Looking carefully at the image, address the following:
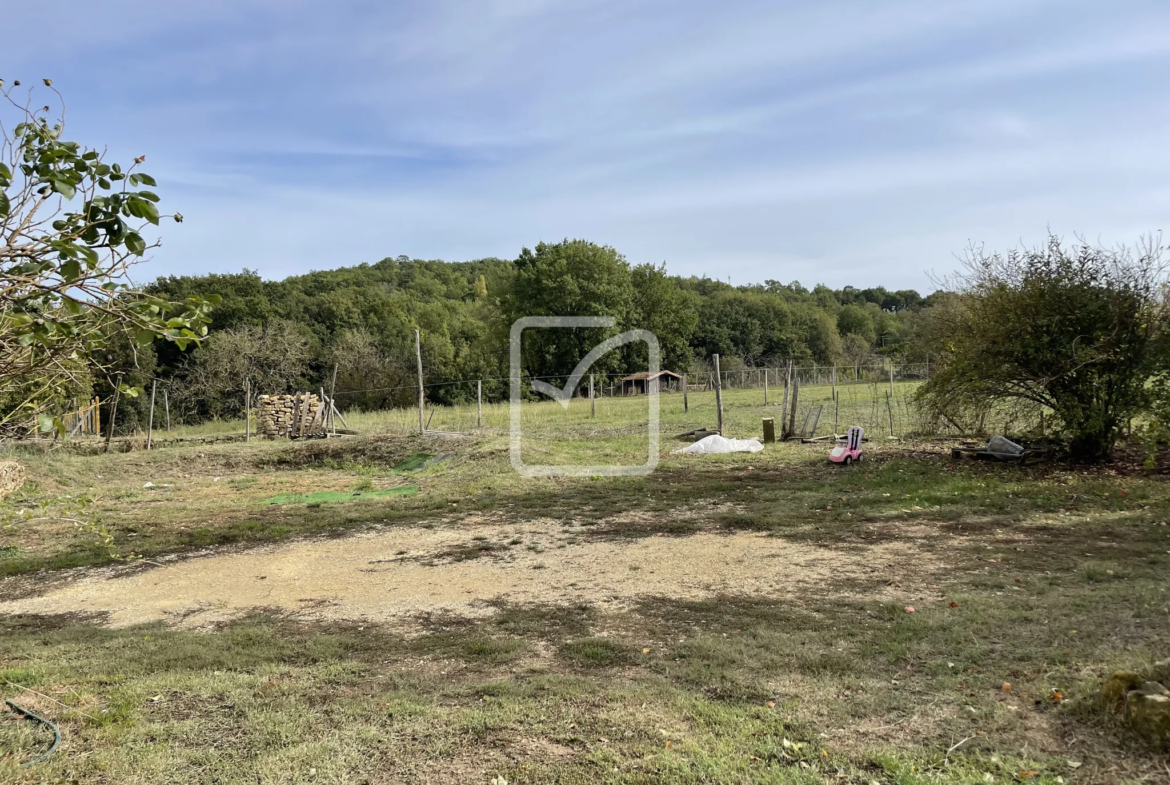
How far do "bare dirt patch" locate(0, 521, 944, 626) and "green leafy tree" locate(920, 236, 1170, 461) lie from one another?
5.02 m

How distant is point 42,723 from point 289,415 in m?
17.1

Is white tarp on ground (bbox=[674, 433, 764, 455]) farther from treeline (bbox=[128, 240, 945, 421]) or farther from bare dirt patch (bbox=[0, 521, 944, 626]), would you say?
treeline (bbox=[128, 240, 945, 421])

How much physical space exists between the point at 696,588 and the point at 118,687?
365cm

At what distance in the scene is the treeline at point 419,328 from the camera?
98.8 feet

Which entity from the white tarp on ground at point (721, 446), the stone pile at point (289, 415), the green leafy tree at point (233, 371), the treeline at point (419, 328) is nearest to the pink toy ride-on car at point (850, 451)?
the white tarp on ground at point (721, 446)

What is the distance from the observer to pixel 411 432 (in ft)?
54.4

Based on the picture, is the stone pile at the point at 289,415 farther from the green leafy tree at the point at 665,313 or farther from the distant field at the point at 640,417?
the green leafy tree at the point at 665,313

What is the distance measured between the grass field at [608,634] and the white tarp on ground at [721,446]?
10.9 feet

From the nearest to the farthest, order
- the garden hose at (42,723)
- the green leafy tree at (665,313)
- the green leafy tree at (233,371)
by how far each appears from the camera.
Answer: the garden hose at (42,723) → the green leafy tree at (233,371) → the green leafy tree at (665,313)

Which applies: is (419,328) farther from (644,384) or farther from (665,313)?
(665,313)

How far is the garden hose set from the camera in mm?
2844

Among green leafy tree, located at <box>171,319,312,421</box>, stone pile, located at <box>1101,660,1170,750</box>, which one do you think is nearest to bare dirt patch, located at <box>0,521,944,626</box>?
stone pile, located at <box>1101,660,1170,750</box>

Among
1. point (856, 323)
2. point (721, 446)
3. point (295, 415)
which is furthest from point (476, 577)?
point (856, 323)

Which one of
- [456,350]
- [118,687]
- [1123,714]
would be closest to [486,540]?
[118,687]
